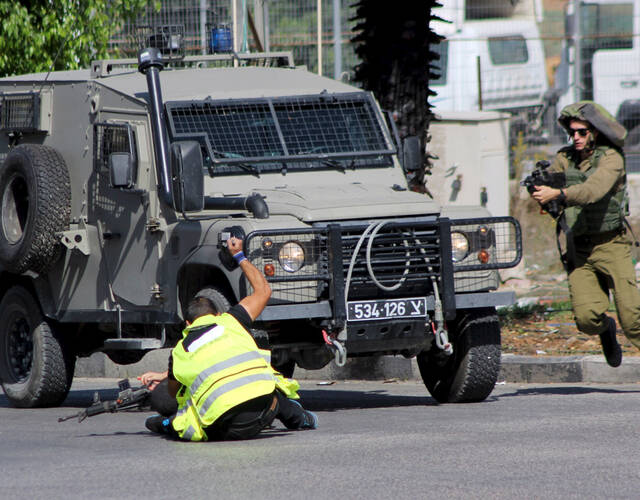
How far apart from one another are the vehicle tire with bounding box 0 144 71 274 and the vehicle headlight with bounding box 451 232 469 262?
280 centimetres

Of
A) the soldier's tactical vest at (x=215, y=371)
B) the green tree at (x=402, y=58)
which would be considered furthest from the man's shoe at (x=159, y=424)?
the green tree at (x=402, y=58)

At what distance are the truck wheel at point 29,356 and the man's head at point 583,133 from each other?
398cm

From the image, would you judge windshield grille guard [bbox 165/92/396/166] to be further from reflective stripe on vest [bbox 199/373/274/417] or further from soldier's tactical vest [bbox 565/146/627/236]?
reflective stripe on vest [bbox 199/373/274/417]

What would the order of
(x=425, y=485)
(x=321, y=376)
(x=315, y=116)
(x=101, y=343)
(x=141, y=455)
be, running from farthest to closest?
1. (x=321, y=376)
2. (x=101, y=343)
3. (x=315, y=116)
4. (x=141, y=455)
5. (x=425, y=485)

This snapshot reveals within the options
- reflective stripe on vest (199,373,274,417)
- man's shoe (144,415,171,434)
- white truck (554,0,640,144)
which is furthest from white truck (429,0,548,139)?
reflective stripe on vest (199,373,274,417)

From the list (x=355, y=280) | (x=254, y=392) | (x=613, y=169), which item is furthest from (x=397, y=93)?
(x=254, y=392)

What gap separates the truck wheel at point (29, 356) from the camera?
10047 mm

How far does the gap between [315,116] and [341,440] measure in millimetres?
3238

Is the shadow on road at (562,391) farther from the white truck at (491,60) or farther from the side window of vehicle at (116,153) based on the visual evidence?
the white truck at (491,60)

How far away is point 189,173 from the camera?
8.64 metres

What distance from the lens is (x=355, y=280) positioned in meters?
8.38

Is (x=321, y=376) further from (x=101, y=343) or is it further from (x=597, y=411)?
(x=597, y=411)

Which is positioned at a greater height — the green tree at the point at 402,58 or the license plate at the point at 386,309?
the green tree at the point at 402,58

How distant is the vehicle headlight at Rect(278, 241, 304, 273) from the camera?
8.25 metres
